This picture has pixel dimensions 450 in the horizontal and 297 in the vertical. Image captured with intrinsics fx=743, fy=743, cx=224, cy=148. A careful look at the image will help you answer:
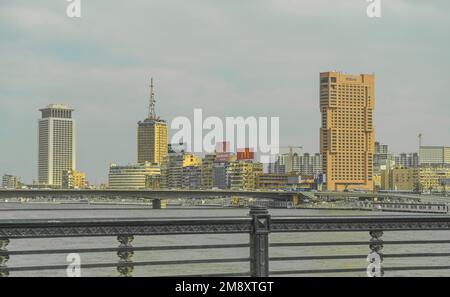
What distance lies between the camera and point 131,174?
182 meters

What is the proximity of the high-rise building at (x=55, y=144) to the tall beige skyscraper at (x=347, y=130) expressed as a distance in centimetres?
4887

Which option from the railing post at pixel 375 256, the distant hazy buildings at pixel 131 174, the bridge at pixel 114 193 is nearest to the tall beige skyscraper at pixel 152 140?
the distant hazy buildings at pixel 131 174

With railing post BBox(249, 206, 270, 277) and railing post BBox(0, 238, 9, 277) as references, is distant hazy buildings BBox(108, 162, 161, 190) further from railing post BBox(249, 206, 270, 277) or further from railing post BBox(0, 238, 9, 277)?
railing post BBox(0, 238, 9, 277)

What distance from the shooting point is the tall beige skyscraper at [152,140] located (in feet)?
597

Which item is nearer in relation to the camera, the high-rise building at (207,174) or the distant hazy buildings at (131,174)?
the high-rise building at (207,174)

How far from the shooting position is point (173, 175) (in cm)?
17850

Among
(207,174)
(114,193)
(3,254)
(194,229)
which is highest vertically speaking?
(194,229)

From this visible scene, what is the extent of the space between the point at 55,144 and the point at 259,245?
142m

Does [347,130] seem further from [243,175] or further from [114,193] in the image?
[114,193]

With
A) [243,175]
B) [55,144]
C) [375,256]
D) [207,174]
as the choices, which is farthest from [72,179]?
[375,256]

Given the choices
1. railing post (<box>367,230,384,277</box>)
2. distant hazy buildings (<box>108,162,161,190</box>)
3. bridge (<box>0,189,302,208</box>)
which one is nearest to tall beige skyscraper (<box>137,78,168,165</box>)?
distant hazy buildings (<box>108,162,161,190</box>)

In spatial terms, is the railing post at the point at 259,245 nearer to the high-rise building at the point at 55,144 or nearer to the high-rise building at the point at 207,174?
the high-rise building at the point at 55,144
